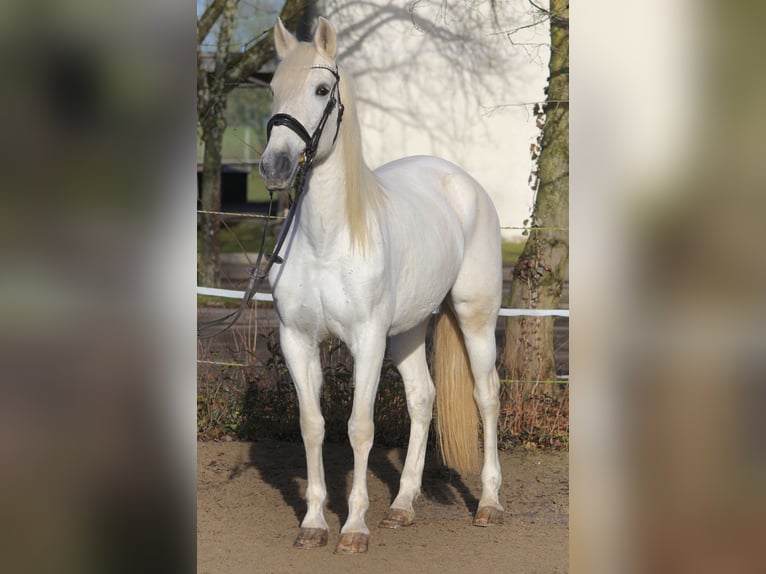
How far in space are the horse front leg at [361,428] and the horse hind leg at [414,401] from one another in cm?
58

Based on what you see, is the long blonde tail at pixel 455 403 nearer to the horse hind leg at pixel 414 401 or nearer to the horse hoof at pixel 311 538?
the horse hind leg at pixel 414 401

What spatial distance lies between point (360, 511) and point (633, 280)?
2.80 m

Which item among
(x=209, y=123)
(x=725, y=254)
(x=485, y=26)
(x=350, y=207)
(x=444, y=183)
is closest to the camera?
(x=725, y=254)

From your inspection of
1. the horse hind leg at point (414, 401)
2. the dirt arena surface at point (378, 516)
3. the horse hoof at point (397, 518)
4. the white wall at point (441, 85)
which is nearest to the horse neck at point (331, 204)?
the horse hind leg at point (414, 401)

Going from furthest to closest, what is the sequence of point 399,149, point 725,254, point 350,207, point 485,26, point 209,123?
point 399,149 < point 485,26 < point 209,123 < point 350,207 < point 725,254

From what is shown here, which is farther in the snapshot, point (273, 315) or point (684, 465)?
point (273, 315)

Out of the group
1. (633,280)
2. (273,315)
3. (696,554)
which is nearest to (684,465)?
(696,554)

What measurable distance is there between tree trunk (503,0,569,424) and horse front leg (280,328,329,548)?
2.60 meters

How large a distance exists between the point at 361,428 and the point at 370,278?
0.64m

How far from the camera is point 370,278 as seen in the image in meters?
3.85

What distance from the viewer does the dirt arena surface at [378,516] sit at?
395cm

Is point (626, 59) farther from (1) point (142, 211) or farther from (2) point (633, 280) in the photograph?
(1) point (142, 211)

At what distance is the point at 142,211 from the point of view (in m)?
1.41

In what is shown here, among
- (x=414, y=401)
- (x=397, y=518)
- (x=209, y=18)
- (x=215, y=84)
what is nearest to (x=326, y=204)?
(x=414, y=401)
